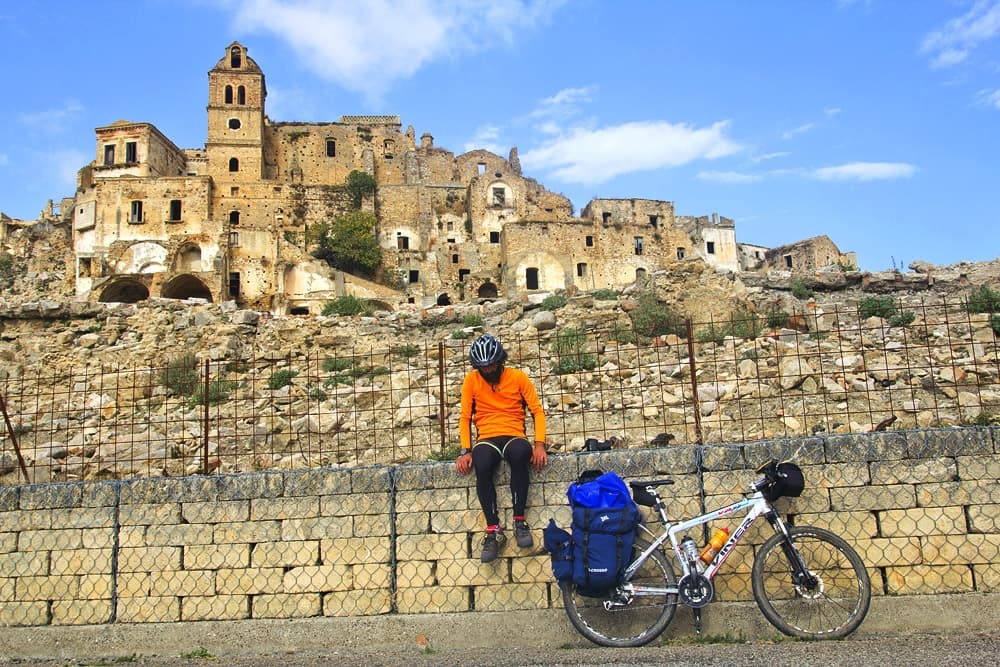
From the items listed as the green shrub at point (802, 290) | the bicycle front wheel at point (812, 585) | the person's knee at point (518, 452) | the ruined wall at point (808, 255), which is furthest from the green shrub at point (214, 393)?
the ruined wall at point (808, 255)

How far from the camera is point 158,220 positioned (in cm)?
4700

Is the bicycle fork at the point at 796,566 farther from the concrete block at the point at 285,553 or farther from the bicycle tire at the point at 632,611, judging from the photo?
the concrete block at the point at 285,553

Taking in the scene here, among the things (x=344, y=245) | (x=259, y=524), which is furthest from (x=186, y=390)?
(x=344, y=245)

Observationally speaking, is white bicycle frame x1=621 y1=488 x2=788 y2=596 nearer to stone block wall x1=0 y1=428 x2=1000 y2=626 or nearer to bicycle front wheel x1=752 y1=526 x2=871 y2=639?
bicycle front wheel x1=752 y1=526 x2=871 y2=639

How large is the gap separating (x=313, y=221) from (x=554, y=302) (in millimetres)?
34653

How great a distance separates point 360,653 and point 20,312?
1855cm

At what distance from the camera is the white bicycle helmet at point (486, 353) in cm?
680

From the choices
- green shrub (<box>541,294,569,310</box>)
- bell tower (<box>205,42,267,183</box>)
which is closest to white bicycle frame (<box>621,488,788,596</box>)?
green shrub (<box>541,294,569,310</box>)

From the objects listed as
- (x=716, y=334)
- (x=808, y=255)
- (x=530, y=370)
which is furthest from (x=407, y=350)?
(x=808, y=255)

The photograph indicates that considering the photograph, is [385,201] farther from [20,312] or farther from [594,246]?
[20,312]

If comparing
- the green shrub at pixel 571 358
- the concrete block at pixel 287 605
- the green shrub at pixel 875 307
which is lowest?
the concrete block at pixel 287 605

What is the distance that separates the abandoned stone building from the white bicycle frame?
124 ft

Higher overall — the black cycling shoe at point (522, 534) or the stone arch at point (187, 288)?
the stone arch at point (187, 288)

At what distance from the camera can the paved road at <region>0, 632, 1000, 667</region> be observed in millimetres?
5388
